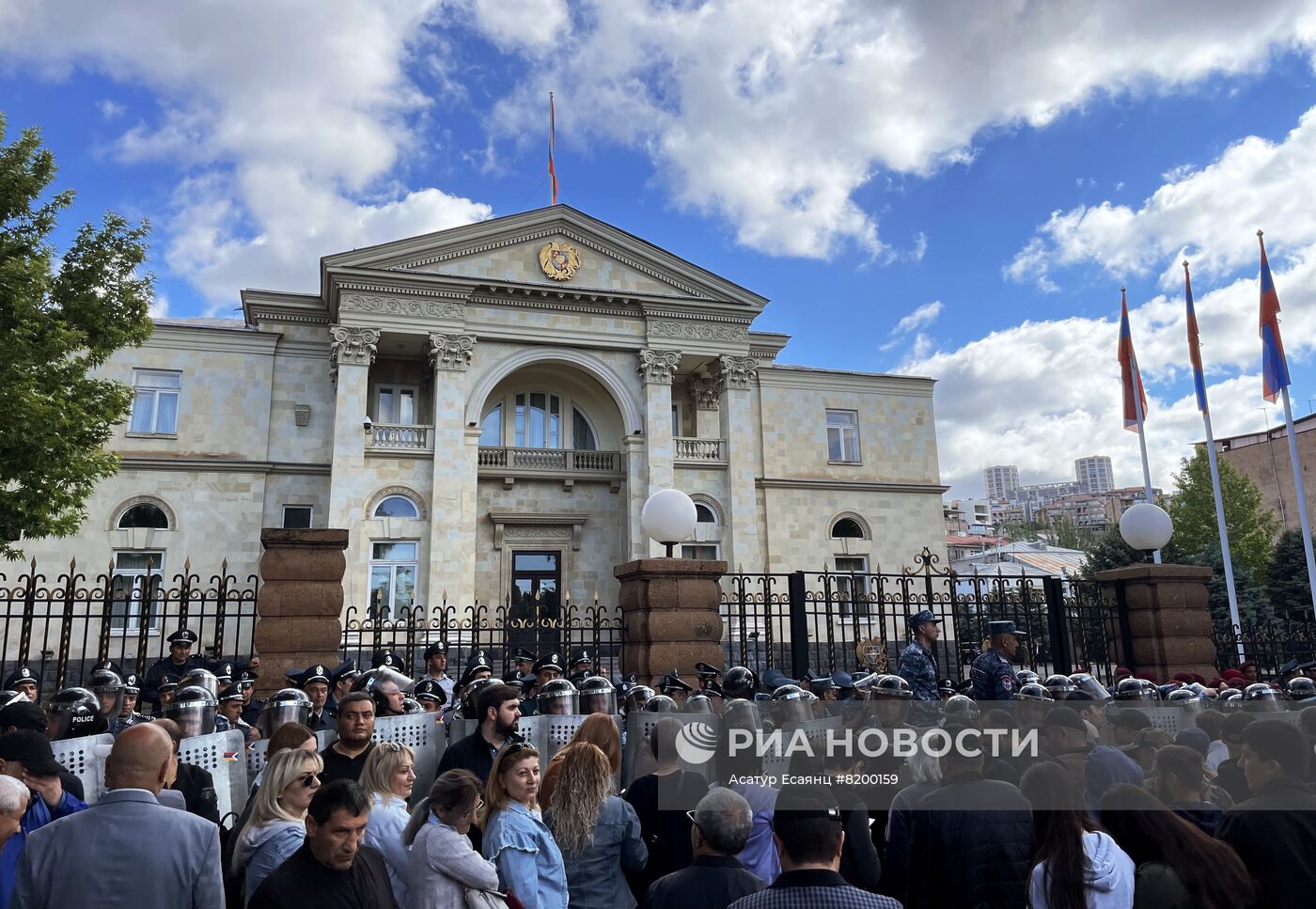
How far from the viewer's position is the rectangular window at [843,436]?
110 ft

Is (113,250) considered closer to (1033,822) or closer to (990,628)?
(990,628)

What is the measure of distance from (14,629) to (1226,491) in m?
47.6

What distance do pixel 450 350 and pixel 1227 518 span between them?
36217 mm

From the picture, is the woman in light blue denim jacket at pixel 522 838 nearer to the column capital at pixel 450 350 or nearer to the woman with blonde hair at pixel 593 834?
the woman with blonde hair at pixel 593 834

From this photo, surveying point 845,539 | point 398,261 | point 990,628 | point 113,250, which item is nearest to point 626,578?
point 990,628

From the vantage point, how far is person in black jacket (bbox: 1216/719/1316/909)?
3.91 metres

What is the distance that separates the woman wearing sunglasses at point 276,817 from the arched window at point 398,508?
78.5 ft

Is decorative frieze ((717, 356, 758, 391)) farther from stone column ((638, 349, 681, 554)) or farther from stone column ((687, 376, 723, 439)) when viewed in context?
stone column ((687, 376, 723, 439))

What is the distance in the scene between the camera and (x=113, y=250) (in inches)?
681

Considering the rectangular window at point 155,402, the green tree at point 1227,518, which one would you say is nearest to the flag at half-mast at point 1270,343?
the green tree at point 1227,518

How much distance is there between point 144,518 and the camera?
88.3ft

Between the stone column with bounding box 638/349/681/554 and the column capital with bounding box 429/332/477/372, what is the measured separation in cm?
574

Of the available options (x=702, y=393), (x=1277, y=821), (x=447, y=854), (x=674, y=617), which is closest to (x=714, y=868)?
(x=447, y=854)

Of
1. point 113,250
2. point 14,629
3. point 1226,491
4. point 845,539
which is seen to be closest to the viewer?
point 113,250
